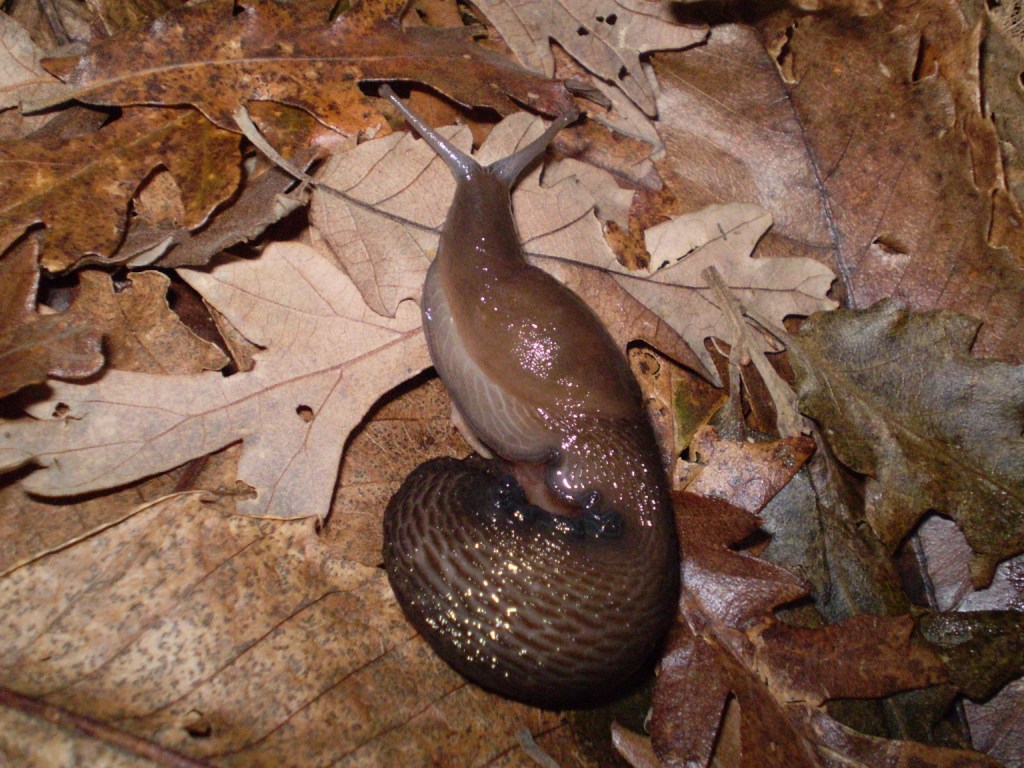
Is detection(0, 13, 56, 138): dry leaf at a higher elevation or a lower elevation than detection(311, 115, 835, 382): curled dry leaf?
higher

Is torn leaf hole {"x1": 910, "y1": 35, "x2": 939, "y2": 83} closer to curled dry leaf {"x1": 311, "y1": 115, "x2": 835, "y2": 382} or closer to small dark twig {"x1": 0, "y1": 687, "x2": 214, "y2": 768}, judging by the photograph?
curled dry leaf {"x1": 311, "y1": 115, "x2": 835, "y2": 382}

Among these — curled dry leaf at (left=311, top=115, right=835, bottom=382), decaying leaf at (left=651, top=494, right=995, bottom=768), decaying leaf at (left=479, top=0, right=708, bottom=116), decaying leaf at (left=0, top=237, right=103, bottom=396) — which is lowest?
decaying leaf at (left=651, top=494, right=995, bottom=768)

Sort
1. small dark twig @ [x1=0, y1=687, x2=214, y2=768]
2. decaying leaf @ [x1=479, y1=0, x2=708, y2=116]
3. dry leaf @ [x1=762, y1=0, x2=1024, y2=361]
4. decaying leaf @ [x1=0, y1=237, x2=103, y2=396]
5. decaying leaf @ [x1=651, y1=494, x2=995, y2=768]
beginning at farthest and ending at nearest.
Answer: decaying leaf @ [x1=479, y1=0, x2=708, y2=116], dry leaf @ [x1=762, y1=0, x2=1024, y2=361], decaying leaf @ [x1=651, y1=494, x2=995, y2=768], decaying leaf @ [x1=0, y1=237, x2=103, y2=396], small dark twig @ [x1=0, y1=687, x2=214, y2=768]

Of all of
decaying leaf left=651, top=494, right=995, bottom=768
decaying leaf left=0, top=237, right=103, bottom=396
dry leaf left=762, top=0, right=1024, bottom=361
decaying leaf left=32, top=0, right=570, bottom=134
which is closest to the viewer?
decaying leaf left=0, top=237, right=103, bottom=396

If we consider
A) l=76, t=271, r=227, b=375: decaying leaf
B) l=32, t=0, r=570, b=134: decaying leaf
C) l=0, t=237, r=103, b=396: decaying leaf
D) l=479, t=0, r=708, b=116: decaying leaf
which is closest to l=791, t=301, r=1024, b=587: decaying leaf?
l=479, t=0, r=708, b=116: decaying leaf

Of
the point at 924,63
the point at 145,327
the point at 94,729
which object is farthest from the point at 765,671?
the point at 924,63

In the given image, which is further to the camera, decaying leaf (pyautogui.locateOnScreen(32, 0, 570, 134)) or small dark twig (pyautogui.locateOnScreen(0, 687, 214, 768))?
decaying leaf (pyautogui.locateOnScreen(32, 0, 570, 134))
